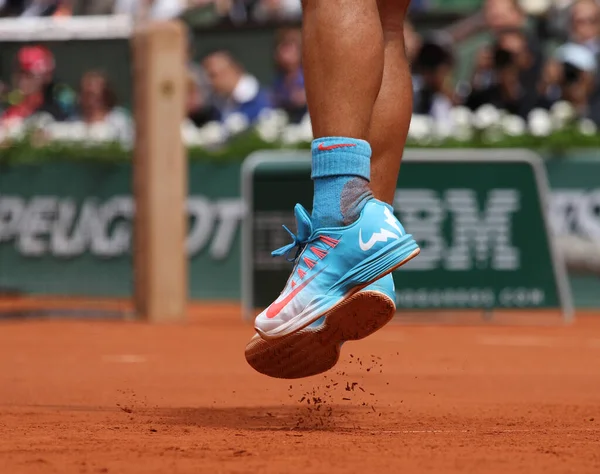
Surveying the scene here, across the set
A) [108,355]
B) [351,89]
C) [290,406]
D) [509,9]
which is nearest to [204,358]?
[108,355]

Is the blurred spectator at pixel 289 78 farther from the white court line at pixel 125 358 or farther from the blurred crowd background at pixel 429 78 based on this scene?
the white court line at pixel 125 358

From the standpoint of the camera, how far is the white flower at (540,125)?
904cm

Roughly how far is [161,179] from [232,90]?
286cm

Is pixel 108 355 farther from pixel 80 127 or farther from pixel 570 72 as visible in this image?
pixel 570 72

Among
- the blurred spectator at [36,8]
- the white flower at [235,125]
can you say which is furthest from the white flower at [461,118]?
the blurred spectator at [36,8]

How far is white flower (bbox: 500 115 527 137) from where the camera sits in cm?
900

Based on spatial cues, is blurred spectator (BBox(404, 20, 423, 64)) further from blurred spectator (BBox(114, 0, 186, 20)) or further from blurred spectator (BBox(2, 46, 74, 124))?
blurred spectator (BBox(2, 46, 74, 124))

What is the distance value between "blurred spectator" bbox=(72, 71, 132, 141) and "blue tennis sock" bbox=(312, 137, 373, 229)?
5890 mm

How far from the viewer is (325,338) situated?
2820 millimetres

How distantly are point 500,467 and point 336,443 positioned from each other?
1.36 ft

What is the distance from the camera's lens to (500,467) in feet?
7.18

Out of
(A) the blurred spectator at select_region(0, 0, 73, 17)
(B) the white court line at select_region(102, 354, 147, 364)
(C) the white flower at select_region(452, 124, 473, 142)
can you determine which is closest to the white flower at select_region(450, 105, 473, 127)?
(C) the white flower at select_region(452, 124, 473, 142)

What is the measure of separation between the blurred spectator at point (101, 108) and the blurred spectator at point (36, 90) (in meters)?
0.18

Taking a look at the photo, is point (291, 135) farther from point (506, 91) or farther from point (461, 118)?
point (506, 91)
